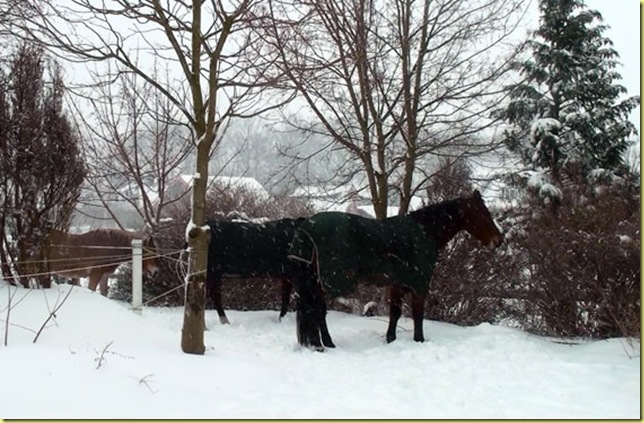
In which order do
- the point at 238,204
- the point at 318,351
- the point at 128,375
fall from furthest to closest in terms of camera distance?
the point at 238,204
the point at 318,351
the point at 128,375

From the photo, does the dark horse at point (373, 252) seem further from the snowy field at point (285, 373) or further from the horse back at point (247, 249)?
the horse back at point (247, 249)

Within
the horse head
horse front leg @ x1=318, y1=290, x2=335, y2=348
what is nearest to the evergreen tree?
the horse head

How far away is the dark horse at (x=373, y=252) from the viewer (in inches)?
281

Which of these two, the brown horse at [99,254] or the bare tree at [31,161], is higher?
the bare tree at [31,161]

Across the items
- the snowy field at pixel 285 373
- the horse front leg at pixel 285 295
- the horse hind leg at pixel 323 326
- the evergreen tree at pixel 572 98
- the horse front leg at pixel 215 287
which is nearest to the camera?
the snowy field at pixel 285 373

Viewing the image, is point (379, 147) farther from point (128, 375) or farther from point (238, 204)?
point (128, 375)

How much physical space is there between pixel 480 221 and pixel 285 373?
362 cm

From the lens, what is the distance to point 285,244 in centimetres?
892

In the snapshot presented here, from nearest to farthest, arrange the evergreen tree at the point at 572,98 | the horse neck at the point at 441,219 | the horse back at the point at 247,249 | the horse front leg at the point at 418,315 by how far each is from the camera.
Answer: the horse front leg at the point at 418,315, the horse neck at the point at 441,219, the horse back at the point at 247,249, the evergreen tree at the point at 572,98

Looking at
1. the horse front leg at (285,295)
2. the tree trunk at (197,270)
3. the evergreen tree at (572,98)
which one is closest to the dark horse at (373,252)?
the tree trunk at (197,270)

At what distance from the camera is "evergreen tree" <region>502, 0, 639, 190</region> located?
1875 centimetres

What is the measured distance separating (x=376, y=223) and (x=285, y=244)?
6.18 feet

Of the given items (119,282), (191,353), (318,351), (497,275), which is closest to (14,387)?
(191,353)

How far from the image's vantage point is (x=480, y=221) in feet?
26.0
